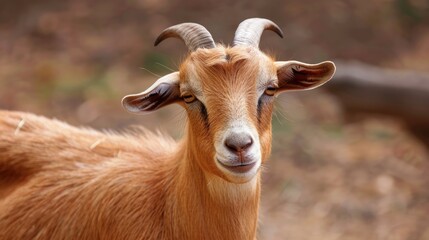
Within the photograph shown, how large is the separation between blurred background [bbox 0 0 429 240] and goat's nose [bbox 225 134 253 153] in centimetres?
394

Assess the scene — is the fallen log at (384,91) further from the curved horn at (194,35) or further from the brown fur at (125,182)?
the curved horn at (194,35)

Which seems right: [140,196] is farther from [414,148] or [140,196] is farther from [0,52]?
[0,52]

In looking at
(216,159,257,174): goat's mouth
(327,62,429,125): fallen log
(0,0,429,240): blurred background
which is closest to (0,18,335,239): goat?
(216,159,257,174): goat's mouth

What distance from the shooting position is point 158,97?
5629mm

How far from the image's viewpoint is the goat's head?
5098 millimetres

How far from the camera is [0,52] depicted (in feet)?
48.5

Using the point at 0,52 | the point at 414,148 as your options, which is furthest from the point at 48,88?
the point at 414,148

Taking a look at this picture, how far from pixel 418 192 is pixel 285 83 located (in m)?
5.30

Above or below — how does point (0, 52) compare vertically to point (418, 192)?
above

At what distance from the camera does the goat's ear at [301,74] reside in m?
5.70

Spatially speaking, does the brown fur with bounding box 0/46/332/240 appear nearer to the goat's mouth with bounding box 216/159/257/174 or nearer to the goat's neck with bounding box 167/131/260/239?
the goat's neck with bounding box 167/131/260/239

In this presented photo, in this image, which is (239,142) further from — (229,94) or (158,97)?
(158,97)

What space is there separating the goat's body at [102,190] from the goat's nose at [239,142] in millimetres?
621

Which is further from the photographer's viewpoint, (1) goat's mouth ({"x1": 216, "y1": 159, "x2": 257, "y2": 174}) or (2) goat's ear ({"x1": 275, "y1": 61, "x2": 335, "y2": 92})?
(2) goat's ear ({"x1": 275, "y1": 61, "x2": 335, "y2": 92})
